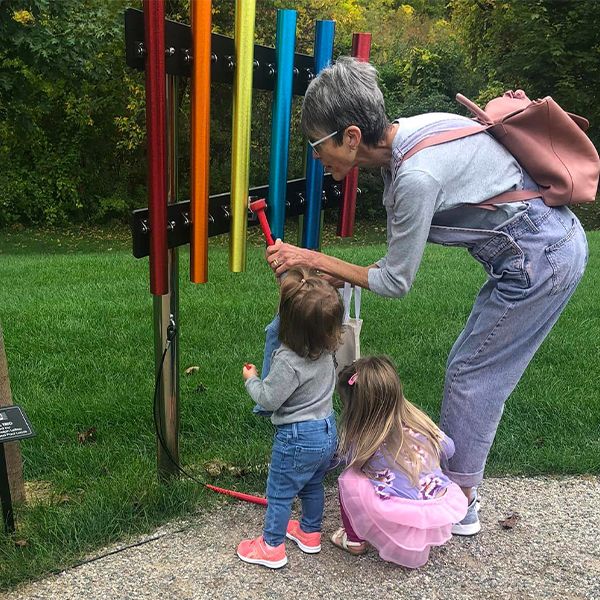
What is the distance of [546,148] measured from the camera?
2451mm

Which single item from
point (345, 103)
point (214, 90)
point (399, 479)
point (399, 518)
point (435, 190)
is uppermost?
point (345, 103)

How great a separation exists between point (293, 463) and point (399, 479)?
0.38 metres

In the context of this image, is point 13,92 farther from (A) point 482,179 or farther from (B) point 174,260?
(A) point 482,179

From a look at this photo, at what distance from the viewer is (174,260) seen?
2.78 metres

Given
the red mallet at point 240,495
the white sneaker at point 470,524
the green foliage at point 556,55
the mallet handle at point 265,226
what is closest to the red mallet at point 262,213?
the mallet handle at point 265,226

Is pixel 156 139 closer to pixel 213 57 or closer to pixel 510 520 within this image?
pixel 213 57

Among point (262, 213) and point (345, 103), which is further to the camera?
point (262, 213)

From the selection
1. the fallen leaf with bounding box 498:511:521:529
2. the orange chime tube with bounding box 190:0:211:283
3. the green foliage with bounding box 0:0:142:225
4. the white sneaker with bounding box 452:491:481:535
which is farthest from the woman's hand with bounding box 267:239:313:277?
the green foliage with bounding box 0:0:142:225

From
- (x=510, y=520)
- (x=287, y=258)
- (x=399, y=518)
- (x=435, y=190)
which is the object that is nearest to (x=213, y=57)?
(x=287, y=258)

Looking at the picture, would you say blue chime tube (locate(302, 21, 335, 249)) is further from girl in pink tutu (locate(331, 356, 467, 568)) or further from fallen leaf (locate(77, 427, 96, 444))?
fallen leaf (locate(77, 427, 96, 444))

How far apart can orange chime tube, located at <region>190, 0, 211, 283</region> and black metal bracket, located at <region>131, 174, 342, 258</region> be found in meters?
0.05

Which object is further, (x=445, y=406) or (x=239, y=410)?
(x=239, y=410)

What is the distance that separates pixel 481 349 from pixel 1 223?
14651 mm

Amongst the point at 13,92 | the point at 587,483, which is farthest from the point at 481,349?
the point at 13,92
